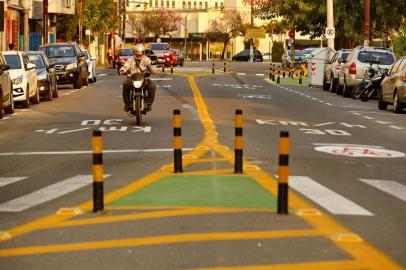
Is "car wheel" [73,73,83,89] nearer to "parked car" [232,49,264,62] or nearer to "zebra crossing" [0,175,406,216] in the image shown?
"zebra crossing" [0,175,406,216]

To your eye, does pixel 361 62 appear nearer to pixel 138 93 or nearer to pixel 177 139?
pixel 138 93

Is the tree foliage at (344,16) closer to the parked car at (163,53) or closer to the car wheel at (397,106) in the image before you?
the parked car at (163,53)

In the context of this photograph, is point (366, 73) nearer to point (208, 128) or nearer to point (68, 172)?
point (208, 128)

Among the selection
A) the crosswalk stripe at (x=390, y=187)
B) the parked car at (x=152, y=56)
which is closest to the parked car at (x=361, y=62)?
the crosswalk stripe at (x=390, y=187)

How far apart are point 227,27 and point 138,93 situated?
5441 inches

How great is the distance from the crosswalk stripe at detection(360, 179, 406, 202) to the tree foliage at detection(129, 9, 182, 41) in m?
143

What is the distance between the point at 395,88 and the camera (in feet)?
100

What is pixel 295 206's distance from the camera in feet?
35.8

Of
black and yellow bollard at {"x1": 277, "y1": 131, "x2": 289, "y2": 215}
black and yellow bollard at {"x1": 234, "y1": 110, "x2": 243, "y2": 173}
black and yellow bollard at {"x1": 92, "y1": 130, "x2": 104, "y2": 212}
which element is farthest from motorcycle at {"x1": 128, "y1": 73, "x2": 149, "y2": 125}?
black and yellow bollard at {"x1": 277, "y1": 131, "x2": 289, "y2": 215}

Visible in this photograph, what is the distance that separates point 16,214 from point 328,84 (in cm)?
3588

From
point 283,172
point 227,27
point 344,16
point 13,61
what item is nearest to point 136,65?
point 13,61

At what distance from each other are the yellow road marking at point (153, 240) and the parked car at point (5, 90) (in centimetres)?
1687

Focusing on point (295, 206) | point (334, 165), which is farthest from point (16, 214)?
point (334, 165)

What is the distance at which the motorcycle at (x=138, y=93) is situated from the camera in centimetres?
2230
